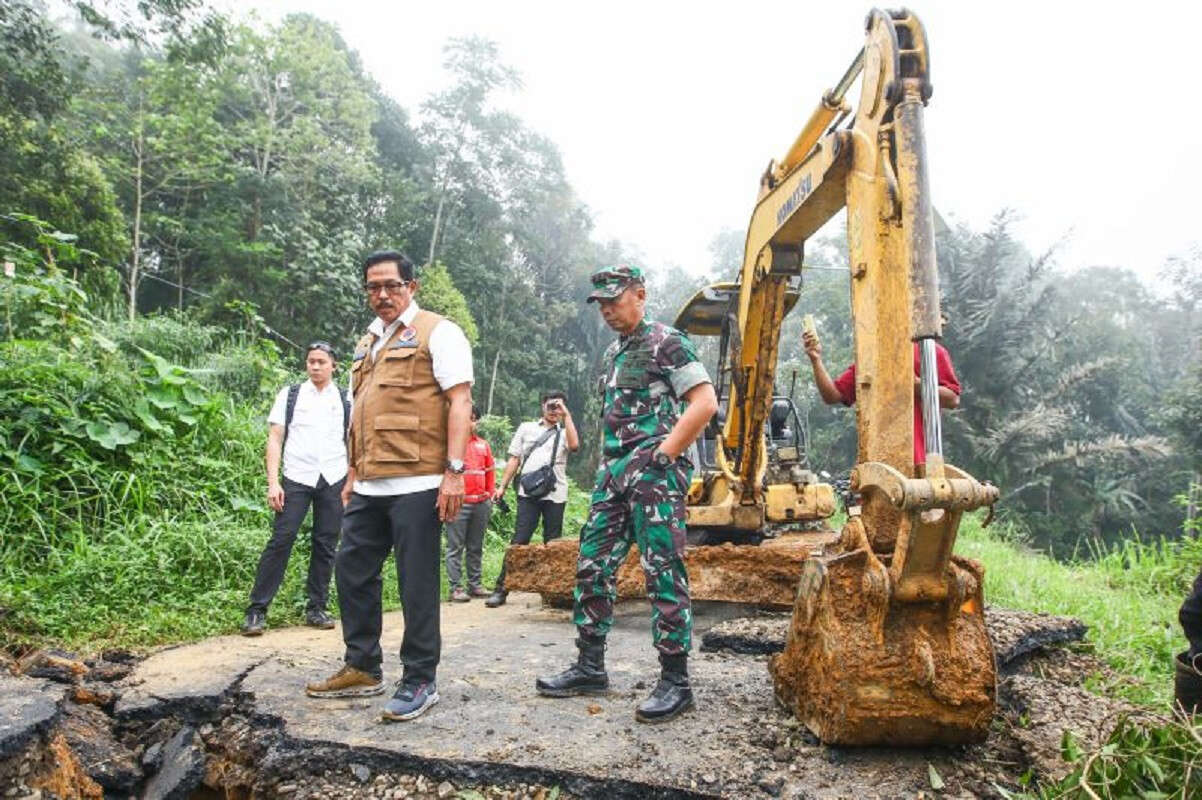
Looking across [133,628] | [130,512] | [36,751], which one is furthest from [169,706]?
[130,512]

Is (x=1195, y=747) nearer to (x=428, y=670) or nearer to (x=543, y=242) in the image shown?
(x=428, y=670)

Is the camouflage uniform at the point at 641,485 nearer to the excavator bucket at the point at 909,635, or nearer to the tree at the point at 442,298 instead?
the excavator bucket at the point at 909,635

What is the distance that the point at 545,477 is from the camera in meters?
5.98

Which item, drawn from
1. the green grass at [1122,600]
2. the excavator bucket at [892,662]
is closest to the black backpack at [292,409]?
the excavator bucket at [892,662]

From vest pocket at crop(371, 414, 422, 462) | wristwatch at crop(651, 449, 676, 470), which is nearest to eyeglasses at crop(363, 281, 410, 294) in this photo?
vest pocket at crop(371, 414, 422, 462)

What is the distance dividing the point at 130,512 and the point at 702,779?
496cm

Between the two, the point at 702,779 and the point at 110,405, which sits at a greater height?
the point at 110,405

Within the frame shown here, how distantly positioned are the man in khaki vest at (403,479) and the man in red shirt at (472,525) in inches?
120

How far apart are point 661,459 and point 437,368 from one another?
0.99 metres

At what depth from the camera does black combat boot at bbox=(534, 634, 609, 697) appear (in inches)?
123

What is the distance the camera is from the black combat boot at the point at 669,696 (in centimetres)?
279

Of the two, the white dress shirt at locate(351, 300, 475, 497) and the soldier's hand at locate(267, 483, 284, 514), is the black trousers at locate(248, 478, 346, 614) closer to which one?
the soldier's hand at locate(267, 483, 284, 514)

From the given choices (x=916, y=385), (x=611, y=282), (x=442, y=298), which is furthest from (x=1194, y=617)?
(x=442, y=298)

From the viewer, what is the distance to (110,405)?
591 centimetres
